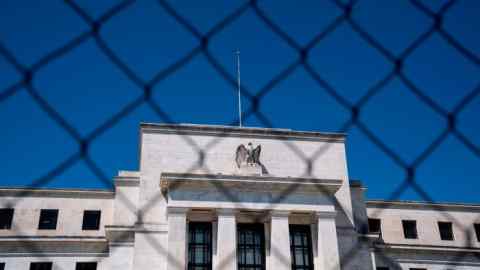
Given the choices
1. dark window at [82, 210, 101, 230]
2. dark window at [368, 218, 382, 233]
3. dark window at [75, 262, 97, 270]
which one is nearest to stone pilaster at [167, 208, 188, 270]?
dark window at [75, 262, 97, 270]

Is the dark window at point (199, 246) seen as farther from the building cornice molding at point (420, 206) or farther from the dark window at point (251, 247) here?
the building cornice molding at point (420, 206)

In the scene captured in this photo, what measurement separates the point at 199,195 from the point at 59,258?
5937 mm

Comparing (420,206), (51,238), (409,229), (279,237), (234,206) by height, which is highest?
(420,206)

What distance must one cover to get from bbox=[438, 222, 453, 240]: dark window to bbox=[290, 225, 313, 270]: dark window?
293 inches

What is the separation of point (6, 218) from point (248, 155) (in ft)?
31.8

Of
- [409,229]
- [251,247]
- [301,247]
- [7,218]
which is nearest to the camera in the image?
[251,247]

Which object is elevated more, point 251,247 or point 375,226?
point 375,226

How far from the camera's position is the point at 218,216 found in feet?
66.9

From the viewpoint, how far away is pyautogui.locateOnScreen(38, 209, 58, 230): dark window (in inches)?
896

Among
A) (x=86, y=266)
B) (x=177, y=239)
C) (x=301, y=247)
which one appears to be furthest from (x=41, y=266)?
(x=301, y=247)

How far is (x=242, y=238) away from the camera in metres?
21.0

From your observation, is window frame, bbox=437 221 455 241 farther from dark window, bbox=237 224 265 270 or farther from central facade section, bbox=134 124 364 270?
dark window, bbox=237 224 265 270

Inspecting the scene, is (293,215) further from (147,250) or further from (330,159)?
(147,250)

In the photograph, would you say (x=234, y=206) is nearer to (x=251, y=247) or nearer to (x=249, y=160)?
(x=251, y=247)
